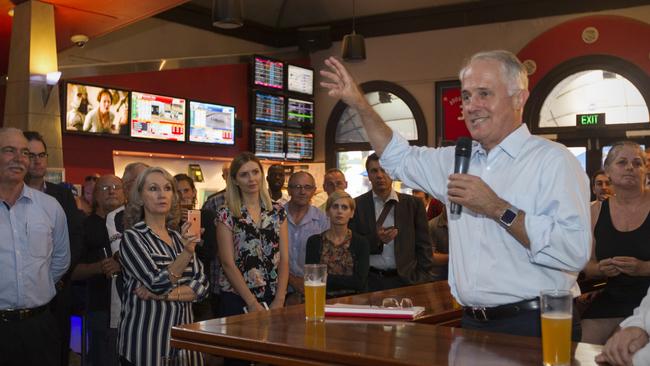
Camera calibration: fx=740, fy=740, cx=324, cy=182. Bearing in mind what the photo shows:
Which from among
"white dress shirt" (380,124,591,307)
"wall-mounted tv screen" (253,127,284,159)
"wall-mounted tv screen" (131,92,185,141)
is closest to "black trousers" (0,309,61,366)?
"white dress shirt" (380,124,591,307)

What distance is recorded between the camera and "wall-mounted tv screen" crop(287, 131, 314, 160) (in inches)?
413

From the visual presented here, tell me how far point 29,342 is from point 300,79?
8.01m

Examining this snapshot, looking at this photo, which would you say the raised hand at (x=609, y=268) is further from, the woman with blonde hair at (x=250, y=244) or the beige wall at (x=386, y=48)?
the beige wall at (x=386, y=48)

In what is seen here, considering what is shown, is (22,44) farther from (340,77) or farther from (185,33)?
(340,77)

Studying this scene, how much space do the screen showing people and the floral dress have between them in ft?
20.2

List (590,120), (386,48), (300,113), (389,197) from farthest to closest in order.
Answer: (300,113) → (386,48) → (590,120) → (389,197)

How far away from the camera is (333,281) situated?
4.46 meters

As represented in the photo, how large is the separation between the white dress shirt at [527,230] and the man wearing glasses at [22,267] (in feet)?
5.97

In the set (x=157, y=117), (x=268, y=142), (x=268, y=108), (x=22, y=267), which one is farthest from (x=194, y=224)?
(x=268, y=108)

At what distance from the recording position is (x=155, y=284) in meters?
3.22

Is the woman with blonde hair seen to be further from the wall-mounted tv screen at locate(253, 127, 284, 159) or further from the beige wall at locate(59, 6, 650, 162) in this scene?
the wall-mounted tv screen at locate(253, 127, 284, 159)

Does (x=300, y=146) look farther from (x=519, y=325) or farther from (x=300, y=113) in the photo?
(x=519, y=325)

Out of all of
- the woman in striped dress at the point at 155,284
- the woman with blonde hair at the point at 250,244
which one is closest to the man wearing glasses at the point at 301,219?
the woman with blonde hair at the point at 250,244

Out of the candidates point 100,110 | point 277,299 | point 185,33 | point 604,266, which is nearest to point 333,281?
point 277,299
